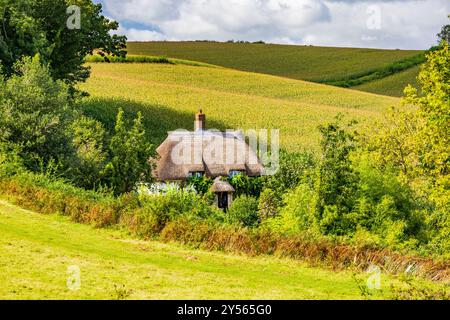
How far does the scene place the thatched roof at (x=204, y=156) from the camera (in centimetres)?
5066

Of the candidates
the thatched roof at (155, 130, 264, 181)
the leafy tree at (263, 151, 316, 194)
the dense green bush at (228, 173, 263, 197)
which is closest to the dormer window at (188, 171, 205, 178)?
the thatched roof at (155, 130, 264, 181)

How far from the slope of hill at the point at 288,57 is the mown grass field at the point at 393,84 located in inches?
202

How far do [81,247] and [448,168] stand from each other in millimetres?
24474

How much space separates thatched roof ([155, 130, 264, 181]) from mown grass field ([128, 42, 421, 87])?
2712 inches

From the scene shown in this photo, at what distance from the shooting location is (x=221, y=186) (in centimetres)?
4919

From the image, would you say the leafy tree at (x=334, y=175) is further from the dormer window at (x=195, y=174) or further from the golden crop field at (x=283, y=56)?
the golden crop field at (x=283, y=56)

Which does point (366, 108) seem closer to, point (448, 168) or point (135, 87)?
point (135, 87)

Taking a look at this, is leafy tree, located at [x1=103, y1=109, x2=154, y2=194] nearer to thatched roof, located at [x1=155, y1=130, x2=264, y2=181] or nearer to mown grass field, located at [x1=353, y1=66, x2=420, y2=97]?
thatched roof, located at [x1=155, y1=130, x2=264, y2=181]

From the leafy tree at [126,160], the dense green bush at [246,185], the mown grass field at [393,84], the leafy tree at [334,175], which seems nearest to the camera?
the leafy tree at [334,175]

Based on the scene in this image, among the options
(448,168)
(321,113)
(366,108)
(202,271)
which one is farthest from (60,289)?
(366,108)

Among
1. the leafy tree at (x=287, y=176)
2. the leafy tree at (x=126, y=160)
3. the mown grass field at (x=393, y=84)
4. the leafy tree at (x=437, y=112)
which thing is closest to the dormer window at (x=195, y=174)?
the leafy tree at (x=287, y=176)

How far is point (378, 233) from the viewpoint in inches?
1167

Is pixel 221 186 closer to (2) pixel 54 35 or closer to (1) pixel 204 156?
(1) pixel 204 156

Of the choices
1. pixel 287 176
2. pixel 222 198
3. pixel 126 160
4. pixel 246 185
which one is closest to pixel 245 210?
pixel 287 176
